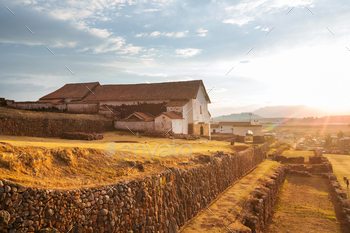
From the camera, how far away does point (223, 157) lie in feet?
50.7

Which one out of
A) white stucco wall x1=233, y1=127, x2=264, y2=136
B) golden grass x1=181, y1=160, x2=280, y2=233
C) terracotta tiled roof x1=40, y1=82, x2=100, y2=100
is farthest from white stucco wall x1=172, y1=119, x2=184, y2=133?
white stucco wall x1=233, y1=127, x2=264, y2=136

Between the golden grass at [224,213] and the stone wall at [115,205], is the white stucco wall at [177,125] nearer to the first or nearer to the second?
the golden grass at [224,213]

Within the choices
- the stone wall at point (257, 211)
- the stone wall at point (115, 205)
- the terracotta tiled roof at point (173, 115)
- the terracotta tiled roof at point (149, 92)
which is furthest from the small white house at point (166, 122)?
the stone wall at point (115, 205)

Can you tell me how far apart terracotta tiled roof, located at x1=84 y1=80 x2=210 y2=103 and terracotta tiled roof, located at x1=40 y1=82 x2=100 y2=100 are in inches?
50.3

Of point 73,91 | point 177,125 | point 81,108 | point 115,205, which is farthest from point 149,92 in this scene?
point 115,205

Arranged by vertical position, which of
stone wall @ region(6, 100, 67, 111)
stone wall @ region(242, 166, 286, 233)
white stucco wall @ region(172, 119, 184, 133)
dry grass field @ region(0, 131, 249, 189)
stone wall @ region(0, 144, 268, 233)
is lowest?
stone wall @ region(242, 166, 286, 233)

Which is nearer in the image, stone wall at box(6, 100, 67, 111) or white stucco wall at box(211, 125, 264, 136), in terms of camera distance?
stone wall at box(6, 100, 67, 111)

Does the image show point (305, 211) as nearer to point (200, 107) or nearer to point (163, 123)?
point (163, 123)

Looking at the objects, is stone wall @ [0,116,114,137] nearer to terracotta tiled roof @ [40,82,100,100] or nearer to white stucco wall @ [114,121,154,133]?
white stucco wall @ [114,121,154,133]

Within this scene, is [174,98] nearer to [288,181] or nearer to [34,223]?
[288,181]

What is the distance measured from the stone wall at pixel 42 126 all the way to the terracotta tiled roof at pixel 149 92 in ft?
31.8

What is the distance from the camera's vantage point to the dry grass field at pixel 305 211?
12.2m

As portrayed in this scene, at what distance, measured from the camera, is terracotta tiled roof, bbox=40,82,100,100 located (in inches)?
1445

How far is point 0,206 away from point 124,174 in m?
4.17
